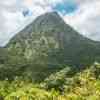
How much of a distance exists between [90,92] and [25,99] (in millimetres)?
9138

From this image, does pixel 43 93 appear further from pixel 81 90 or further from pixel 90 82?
pixel 90 82

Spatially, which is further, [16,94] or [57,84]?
[57,84]

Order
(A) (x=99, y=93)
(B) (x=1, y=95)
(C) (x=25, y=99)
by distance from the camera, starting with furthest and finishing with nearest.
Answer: (B) (x=1, y=95) → (A) (x=99, y=93) → (C) (x=25, y=99)

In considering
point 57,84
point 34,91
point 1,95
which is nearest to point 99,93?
point 34,91

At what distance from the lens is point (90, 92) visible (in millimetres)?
41438

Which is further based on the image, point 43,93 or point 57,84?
point 57,84

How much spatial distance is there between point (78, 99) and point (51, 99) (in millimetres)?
2320

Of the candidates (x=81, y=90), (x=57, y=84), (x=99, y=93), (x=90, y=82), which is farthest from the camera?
(x=57, y=84)

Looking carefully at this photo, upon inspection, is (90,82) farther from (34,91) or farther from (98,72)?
(98,72)

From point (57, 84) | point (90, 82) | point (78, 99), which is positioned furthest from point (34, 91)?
point (57, 84)

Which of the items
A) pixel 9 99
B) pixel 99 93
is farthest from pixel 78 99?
pixel 9 99

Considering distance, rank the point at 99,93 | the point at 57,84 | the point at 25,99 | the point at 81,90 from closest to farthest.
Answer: the point at 25,99, the point at 99,93, the point at 81,90, the point at 57,84

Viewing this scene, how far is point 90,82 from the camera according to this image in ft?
147

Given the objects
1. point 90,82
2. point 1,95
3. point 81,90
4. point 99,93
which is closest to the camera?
point 99,93
